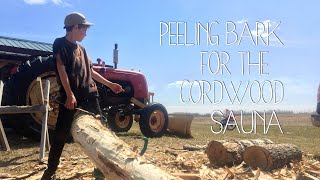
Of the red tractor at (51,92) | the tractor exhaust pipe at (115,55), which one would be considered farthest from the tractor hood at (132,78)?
the tractor exhaust pipe at (115,55)

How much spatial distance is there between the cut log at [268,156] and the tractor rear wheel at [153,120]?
422 centimetres

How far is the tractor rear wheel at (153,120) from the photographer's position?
11.6 metres

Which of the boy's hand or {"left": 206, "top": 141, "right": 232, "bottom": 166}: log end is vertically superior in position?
the boy's hand

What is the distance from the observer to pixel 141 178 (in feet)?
11.2

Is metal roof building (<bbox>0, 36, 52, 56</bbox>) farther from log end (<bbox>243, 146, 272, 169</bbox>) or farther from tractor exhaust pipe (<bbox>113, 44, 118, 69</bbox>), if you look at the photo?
log end (<bbox>243, 146, 272, 169</bbox>)

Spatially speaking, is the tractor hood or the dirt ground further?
the tractor hood

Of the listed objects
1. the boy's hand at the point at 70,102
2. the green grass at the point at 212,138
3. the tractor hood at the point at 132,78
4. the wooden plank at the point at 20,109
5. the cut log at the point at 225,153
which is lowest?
the green grass at the point at 212,138

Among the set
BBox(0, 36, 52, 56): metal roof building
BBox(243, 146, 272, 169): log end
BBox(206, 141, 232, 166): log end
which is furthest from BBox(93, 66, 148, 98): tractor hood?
BBox(243, 146, 272, 169): log end

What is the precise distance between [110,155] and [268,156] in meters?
4.51

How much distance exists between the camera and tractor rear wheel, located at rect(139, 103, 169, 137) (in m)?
11.6

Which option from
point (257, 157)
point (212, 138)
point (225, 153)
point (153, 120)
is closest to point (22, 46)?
point (153, 120)

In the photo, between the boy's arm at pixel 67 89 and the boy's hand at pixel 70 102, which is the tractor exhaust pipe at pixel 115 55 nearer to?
the boy's arm at pixel 67 89

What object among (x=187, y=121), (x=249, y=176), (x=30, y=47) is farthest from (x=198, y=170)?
(x=30, y=47)

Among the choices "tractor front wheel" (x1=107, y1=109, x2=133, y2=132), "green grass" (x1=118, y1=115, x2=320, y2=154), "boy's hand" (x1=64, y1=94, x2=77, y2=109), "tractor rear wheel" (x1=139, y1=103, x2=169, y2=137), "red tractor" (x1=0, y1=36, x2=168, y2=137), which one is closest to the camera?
"boy's hand" (x1=64, y1=94, x2=77, y2=109)
